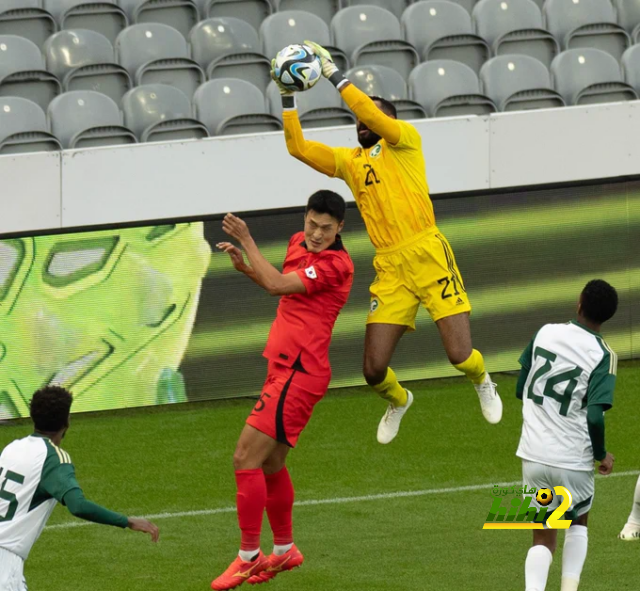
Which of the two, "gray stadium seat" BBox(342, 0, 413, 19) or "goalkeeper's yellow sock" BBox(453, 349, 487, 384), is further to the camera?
"gray stadium seat" BBox(342, 0, 413, 19)

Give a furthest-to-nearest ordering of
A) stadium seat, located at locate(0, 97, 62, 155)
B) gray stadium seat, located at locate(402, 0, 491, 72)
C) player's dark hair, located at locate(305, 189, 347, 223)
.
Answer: gray stadium seat, located at locate(402, 0, 491, 72), stadium seat, located at locate(0, 97, 62, 155), player's dark hair, located at locate(305, 189, 347, 223)

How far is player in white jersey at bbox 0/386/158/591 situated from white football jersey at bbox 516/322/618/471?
1.86m

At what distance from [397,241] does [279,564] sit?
80.0 inches

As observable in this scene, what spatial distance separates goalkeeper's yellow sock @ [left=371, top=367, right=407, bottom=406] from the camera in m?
8.09

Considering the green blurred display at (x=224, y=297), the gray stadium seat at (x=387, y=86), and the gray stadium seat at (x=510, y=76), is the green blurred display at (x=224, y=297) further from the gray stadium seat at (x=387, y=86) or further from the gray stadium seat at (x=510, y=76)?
the gray stadium seat at (x=510, y=76)

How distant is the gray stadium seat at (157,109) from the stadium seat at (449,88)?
2.40 meters

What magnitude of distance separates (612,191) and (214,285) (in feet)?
11.8

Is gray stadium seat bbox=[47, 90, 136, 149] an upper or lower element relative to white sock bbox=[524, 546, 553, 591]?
upper

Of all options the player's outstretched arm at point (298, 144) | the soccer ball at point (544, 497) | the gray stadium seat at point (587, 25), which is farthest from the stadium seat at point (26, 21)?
the soccer ball at point (544, 497)

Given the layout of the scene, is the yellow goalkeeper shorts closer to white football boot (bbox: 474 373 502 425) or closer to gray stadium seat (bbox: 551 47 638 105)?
white football boot (bbox: 474 373 502 425)

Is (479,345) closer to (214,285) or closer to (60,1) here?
(214,285)

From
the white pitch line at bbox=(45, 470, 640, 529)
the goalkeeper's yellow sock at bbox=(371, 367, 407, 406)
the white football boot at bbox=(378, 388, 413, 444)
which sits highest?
the goalkeeper's yellow sock at bbox=(371, 367, 407, 406)

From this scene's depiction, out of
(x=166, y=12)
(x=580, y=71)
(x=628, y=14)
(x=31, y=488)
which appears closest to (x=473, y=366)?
(x=31, y=488)

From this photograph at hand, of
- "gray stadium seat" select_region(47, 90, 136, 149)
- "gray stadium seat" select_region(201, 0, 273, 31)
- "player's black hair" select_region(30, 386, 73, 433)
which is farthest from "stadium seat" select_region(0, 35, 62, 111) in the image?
"player's black hair" select_region(30, 386, 73, 433)
